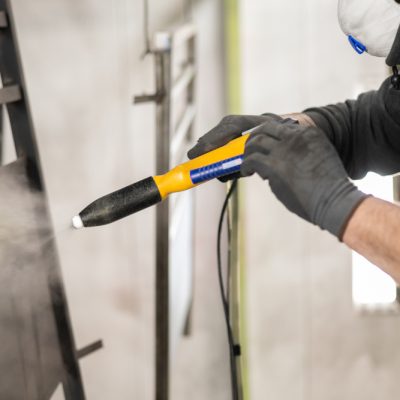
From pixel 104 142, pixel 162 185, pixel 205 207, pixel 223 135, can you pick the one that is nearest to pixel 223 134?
pixel 223 135

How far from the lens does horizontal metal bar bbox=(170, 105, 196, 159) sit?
1.60 m

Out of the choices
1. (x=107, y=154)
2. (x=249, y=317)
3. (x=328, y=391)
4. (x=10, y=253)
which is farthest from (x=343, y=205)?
(x=328, y=391)

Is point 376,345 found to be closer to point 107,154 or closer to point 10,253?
point 107,154

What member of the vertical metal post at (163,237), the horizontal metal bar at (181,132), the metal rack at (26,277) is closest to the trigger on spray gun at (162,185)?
the metal rack at (26,277)

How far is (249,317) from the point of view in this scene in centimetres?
284

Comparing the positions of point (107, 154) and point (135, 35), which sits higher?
point (135, 35)

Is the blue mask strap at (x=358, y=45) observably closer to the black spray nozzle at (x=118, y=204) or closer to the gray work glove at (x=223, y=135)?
the gray work glove at (x=223, y=135)

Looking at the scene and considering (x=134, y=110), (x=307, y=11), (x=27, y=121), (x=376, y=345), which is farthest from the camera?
(x=376, y=345)

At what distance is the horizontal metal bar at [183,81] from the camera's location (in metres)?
1.58

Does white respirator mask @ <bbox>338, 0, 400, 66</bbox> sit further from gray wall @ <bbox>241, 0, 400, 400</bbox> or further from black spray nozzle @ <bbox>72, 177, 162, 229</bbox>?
gray wall @ <bbox>241, 0, 400, 400</bbox>

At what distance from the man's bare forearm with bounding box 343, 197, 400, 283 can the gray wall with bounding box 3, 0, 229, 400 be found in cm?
118

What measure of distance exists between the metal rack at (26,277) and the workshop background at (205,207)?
1.95ft

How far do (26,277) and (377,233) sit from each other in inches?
22.5

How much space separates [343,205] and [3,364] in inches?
22.3
